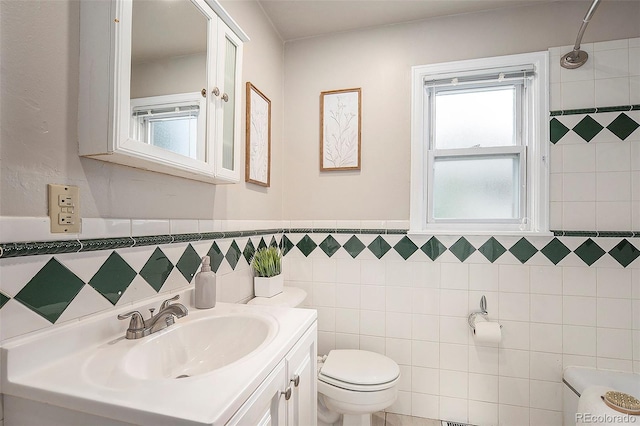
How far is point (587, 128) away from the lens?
1.69 meters

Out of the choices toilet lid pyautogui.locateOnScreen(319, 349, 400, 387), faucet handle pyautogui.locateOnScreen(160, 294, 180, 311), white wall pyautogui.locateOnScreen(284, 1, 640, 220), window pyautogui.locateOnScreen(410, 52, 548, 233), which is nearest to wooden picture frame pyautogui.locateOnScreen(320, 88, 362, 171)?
white wall pyautogui.locateOnScreen(284, 1, 640, 220)

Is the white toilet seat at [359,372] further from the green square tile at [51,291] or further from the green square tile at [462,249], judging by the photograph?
the green square tile at [51,291]

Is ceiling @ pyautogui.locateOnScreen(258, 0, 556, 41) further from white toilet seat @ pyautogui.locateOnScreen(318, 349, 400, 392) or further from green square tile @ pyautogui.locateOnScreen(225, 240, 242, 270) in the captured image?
white toilet seat @ pyautogui.locateOnScreen(318, 349, 400, 392)

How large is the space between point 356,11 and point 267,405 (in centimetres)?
207

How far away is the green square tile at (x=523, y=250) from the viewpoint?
175 cm

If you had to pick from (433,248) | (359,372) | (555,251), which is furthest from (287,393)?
(555,251)

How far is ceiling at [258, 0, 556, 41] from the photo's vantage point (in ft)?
5.86

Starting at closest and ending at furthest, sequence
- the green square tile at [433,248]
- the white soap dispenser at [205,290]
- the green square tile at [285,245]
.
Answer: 1. the white soap dispenser at [205,290]
2. the green square tile at [433,248]
3. the green square tile at [285,245]

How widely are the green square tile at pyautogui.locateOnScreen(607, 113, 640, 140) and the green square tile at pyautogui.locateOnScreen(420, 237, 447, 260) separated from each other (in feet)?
3.59

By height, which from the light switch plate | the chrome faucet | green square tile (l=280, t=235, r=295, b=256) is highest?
the light switch plate

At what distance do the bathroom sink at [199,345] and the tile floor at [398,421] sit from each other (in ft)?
4.07

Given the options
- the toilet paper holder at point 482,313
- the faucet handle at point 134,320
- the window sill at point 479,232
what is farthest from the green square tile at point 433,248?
the faucet handle at point 134,320

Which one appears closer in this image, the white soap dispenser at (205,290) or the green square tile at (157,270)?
the green square tile at (157,270)

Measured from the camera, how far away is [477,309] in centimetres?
182
